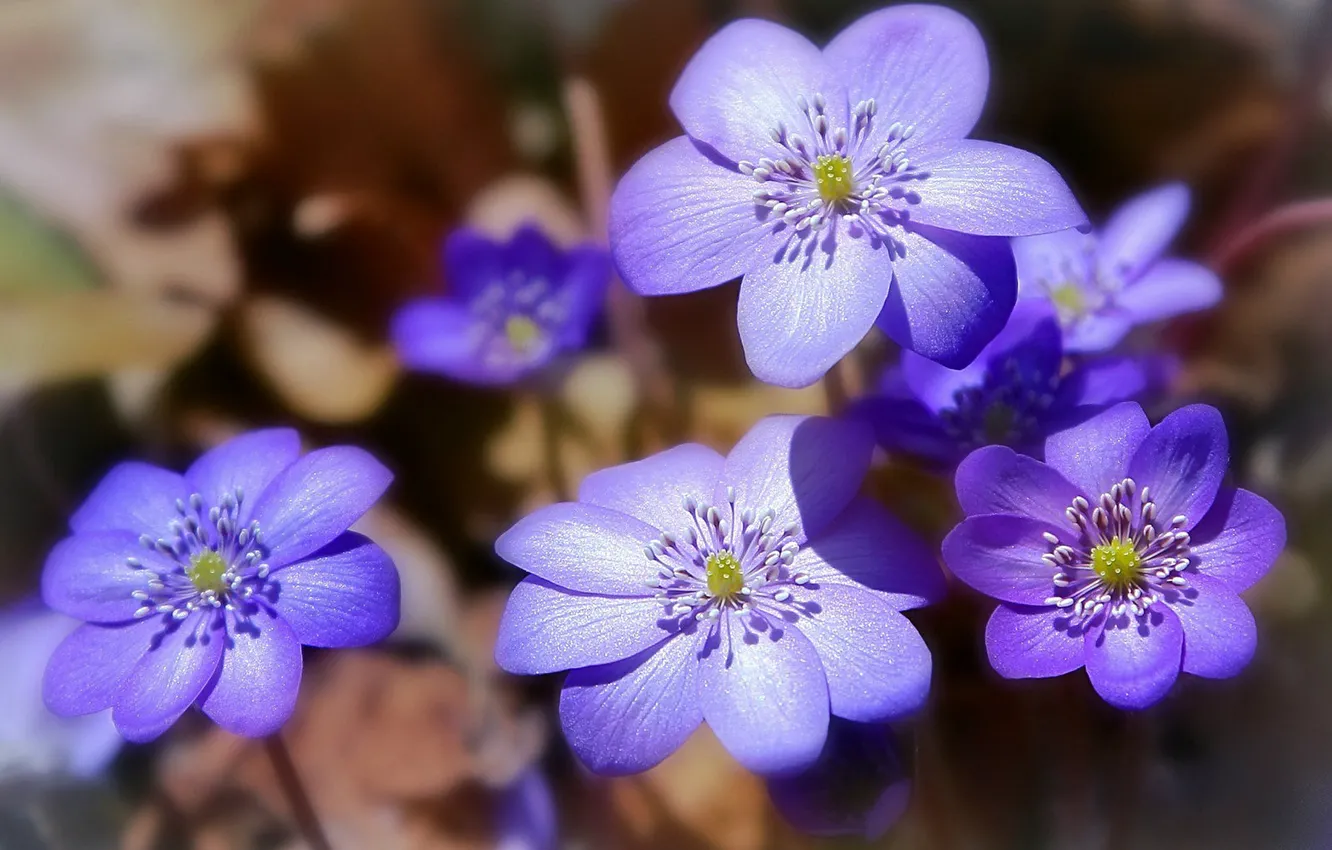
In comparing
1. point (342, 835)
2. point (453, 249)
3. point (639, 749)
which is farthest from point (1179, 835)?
point (453, 249)

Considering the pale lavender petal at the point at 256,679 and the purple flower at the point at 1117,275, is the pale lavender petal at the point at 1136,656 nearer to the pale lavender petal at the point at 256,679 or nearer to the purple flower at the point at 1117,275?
the purple flower at the point at 1117,275

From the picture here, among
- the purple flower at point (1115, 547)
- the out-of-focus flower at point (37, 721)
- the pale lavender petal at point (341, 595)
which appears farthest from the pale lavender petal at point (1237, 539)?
the out-of-focus flower at point (37, 721)

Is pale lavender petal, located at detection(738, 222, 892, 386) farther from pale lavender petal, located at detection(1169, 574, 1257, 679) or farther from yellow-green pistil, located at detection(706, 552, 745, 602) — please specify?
pale lavender petal, located at detection(1169, 574, 1257, 679)

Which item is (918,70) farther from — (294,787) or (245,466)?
(294,787)

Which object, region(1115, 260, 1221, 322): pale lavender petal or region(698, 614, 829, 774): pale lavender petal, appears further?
region(1115, 260, 1221, 322): pale lavender petal

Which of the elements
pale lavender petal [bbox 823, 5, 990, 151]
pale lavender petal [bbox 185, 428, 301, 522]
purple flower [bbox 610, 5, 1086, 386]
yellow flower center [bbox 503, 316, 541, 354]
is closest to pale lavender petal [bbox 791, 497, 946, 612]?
purple flower [bbox 610, 5, 1086, 386]

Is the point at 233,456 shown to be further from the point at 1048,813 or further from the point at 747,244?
the point at 1048,813
